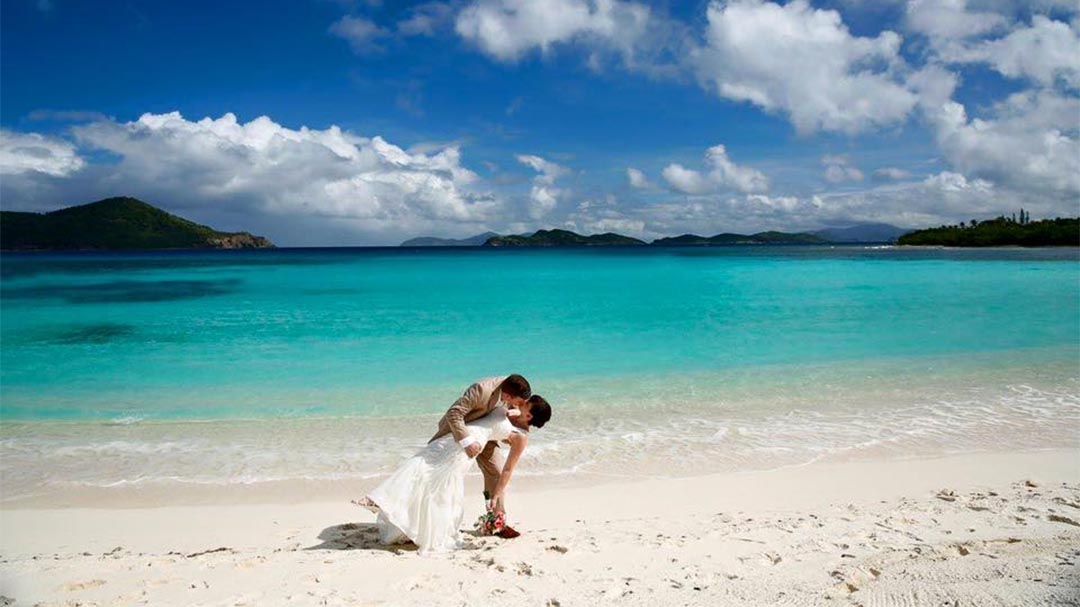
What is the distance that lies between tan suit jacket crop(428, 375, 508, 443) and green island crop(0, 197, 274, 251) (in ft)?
651

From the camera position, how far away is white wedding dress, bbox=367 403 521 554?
5465 mm

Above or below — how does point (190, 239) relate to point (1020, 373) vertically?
above

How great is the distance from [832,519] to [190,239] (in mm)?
205148

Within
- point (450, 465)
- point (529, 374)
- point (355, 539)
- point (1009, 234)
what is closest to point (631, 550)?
point (450, 465)

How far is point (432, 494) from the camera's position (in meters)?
5.54

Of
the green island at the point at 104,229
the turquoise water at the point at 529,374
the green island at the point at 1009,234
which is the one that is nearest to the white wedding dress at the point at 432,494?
the turquoise water at the point at 529,374

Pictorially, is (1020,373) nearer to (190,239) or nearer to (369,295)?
(369,295)

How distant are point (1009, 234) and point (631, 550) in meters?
141

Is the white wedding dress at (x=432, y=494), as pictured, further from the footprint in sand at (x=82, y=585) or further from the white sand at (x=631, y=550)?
the footprint in sand at (x=82, y=585)

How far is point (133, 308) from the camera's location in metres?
32.0

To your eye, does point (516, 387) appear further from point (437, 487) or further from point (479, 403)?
point (437, 487)

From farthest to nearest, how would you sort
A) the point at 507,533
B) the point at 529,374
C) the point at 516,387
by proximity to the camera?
the point at 529,374 → the point at 507,533 → the point at 516,387

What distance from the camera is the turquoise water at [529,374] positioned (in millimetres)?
9438

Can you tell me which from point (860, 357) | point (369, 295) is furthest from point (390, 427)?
point (369, 295)
